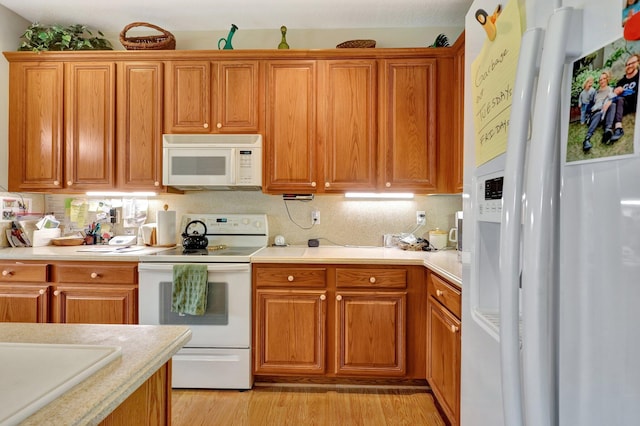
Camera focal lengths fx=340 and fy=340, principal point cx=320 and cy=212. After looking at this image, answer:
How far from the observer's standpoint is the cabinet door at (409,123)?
98.9 inches

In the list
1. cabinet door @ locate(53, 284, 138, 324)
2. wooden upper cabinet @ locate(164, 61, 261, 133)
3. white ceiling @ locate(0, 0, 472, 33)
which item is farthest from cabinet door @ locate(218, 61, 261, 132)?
cabinet door @ locate(53, 284, 138, 324)

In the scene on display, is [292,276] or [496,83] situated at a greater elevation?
[496,83]

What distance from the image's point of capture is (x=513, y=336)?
54 centimetres

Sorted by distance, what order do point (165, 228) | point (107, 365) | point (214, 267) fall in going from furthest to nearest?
1. point (165, 228)
2. point (214, 267)
3. point (107, 365)

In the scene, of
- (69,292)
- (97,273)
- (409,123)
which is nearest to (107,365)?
(97,273)

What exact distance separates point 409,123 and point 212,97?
1494mm

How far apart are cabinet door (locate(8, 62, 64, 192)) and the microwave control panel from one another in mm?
3022

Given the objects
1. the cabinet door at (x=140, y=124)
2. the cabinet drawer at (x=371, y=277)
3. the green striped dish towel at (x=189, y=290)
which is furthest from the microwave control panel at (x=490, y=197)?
the cabinet door at (x=140, y=124)

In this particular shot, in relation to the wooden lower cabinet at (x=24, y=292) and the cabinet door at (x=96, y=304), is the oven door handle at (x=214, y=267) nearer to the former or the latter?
the cabinet door at (x=96, y=304)

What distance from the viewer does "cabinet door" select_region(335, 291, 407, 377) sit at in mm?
2232

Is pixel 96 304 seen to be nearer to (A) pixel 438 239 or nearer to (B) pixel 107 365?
(B) pixel 107 365

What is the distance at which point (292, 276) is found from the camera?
227 centimetres

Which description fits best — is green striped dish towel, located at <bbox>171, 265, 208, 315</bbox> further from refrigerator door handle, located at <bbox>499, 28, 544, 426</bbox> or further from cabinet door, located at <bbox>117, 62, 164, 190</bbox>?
refrigerator door handle, located at <bbox>499, 28, 544, 426</bbox>

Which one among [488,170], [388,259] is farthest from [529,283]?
[388,259]
